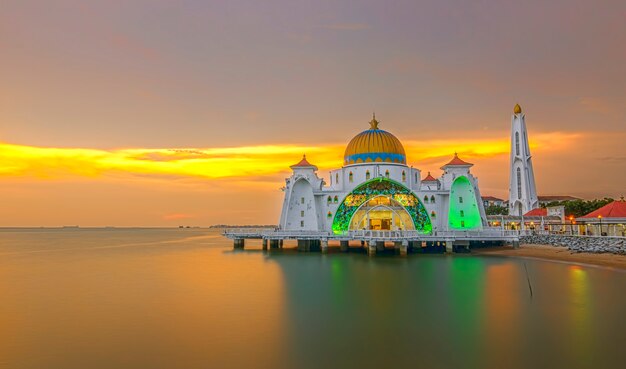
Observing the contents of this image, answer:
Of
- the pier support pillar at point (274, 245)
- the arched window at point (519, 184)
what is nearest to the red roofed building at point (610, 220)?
the arched window at point (519, 184)

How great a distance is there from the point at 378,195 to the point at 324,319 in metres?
28.0

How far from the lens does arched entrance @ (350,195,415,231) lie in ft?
143

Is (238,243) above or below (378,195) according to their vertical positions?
below

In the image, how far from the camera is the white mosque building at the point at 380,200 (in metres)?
43.6

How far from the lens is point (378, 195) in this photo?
1715 inches

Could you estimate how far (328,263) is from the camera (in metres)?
33.7

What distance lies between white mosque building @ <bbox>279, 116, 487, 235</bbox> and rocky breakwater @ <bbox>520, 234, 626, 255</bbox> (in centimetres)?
547

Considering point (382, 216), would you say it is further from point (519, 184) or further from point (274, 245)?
point (519, 184)

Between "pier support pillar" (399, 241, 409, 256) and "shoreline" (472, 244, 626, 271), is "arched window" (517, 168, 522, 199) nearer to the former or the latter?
"shoreline" (472, 244, 626, 271)

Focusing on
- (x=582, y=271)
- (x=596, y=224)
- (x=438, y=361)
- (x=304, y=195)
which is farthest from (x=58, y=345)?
(x=596, y=224)

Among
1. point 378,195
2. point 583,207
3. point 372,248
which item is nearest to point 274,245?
point 378,195

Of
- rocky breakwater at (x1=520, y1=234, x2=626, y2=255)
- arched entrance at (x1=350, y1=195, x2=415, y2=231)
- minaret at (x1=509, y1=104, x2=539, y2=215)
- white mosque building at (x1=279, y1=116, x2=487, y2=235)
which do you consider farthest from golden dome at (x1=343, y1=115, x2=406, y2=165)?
minaret at (x1=509, y1=104, x2=539, y2=215)

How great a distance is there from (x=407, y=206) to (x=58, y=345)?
34.2 m

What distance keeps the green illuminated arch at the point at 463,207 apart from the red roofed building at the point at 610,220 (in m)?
10.3
